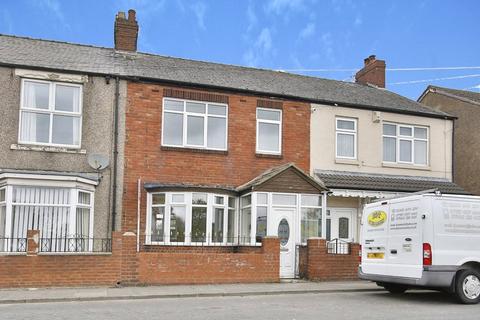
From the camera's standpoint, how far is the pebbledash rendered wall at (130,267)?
44.5ft

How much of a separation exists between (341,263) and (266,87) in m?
6.73

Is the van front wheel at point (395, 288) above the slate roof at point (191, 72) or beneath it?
beneath

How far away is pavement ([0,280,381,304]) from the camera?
1229cm

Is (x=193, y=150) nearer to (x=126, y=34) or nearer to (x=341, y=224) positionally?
(x=126, y=34)

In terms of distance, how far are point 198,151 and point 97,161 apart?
316 centimetres

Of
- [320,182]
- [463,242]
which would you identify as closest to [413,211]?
[463,242]

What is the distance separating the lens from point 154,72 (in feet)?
60.5

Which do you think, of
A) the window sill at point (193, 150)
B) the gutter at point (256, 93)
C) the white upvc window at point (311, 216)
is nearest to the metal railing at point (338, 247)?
the white upvc window at point (311, 216)

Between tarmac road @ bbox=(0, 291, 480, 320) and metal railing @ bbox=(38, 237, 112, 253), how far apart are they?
3.75 m

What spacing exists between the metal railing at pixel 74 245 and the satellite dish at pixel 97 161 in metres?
2.13

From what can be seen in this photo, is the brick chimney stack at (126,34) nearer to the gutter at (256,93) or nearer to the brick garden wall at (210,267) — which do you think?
the gutter at (256,93)

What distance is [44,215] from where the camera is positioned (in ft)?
52.2

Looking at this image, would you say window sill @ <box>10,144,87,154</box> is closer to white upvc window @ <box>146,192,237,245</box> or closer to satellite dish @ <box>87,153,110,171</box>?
satellite dish @ <box>87,153,110,171</box>

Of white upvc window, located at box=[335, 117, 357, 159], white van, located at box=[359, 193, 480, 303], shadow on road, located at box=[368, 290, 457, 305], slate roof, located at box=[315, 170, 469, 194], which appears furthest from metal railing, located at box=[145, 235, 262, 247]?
white van, located at box=[359, 193, 480, 303]
